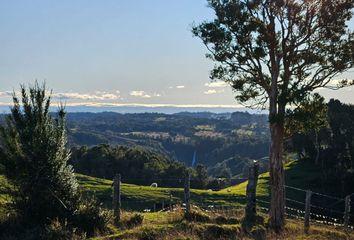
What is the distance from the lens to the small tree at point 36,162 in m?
16.7

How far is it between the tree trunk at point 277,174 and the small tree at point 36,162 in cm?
987

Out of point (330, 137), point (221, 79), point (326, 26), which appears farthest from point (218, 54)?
point (330, 137)

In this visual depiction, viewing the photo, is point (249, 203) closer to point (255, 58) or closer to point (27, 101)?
point (255, 58)

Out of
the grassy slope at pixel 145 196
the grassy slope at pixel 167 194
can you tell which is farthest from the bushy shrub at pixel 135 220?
the grassy slope at pixel 145 196

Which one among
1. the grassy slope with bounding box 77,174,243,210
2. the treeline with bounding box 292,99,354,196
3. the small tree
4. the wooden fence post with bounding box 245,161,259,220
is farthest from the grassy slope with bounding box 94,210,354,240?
the treeline with bounding box 292,99,354,196

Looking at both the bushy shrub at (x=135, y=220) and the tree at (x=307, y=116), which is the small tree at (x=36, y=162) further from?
the tree at (x=307, y=116)

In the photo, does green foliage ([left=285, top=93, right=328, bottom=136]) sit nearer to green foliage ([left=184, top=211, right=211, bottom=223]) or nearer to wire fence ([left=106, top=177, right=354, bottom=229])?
green foliage ([left=184, top=211, right=211, bottom=223])

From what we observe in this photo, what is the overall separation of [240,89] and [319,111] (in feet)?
14.4

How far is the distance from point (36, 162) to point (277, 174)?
37.8ft

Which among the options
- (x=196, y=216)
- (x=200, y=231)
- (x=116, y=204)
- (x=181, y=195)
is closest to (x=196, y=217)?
(x=196, y=216)

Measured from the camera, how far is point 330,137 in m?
64.6

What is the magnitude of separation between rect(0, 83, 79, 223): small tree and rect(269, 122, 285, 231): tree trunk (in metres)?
9.87

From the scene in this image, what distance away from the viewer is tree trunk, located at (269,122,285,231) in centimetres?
2203

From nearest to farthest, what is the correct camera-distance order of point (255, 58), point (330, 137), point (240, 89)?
point (255, 58) < point (240, 89) < point (330, 137)
